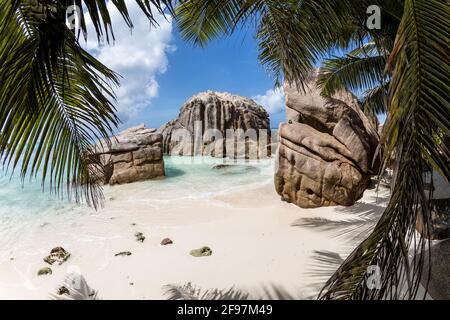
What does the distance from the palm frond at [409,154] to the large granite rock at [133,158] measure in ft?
→ 40.5

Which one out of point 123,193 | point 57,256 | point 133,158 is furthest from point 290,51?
point 133,158

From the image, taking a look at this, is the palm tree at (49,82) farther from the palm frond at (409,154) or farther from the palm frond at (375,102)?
the palm frond at (375,102)

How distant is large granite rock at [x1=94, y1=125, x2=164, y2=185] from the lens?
1274 cm

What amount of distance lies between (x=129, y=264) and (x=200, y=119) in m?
22.2

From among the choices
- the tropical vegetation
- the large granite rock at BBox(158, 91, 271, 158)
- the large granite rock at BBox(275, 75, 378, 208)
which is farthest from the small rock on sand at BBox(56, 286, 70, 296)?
the large granite rock at BBox(158, 91, 271, 158)

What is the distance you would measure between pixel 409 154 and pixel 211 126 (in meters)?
25.1

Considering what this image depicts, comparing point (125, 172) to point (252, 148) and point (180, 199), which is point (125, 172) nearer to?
point (180, 199)

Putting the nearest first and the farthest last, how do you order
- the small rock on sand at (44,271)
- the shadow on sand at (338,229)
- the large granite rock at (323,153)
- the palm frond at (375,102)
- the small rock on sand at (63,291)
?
the small rock on sand at (63,291) < the shadow on sand at (338,229) < the small rock on sand at (44,271) < the large granite rock at (323,153) < the palm frond at (375,102)

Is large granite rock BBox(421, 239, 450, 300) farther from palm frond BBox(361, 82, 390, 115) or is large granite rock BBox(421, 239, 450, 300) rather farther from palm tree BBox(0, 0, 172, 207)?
palm frond BBox(361, 82, 390, 115)

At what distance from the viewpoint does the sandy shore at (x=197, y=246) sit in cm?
409

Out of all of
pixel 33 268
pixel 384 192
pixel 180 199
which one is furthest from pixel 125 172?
pixel 384 192

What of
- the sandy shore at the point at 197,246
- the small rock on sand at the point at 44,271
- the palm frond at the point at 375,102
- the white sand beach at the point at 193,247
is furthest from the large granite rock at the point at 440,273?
the palm frond at the point at 375,102

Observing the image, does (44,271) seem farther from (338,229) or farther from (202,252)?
(338,229)

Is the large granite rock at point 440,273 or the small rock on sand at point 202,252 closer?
the large granite rock at point 440,273
